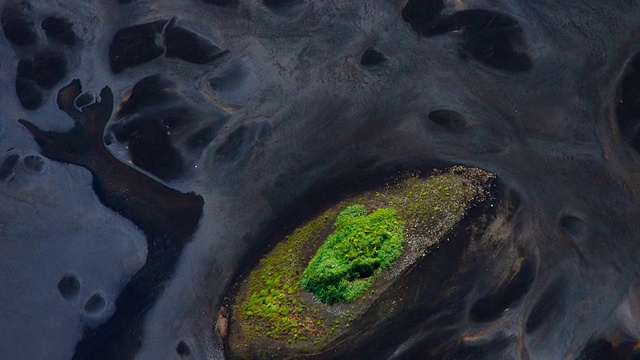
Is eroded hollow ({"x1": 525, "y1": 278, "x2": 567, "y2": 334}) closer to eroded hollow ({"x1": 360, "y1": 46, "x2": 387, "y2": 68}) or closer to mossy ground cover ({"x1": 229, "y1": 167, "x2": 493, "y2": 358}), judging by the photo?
mossy ground cover ({"x1": 229, "y1": 167, "x2": 493, "y2": 358})

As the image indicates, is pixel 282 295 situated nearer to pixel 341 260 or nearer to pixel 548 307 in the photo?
pixel 341 260

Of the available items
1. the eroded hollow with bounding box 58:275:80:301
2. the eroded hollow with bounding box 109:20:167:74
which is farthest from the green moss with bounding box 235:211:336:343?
Result: the eroded hollow with bounding box 109:20:167:74

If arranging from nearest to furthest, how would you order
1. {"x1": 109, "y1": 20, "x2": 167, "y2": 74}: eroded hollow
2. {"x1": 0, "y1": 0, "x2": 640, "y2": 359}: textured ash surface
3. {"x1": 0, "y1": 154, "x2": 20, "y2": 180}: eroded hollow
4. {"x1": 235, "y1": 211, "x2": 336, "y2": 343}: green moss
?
1. {"x1": 235, "y1": 211, "x2": 336, "y2": 343}: green moss
2. {"x1": 0, "y1": 0, "x2": 640, "y2": 359}: textured ash surface
3. {"x1": 109, "y1": 20, "x2": 167, "y2": 74}: eroded hollow
4. {"x1": 0, "y1": 154, "x2": 20, "y2": 180}: eroded hollow

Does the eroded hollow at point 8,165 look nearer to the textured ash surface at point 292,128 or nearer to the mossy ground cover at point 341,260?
the textured ash surface at point 292,128

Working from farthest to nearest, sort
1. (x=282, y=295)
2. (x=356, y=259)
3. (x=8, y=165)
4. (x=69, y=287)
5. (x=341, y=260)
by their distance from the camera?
(x=8, y=165) → (x=69, y=287) → (x=282, y=295) → (x=341, y=260) → (x=356, y=259)

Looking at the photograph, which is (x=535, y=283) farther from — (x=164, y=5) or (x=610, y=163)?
(x=164, y=5)

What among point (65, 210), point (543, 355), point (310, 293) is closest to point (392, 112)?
point (310, 293)

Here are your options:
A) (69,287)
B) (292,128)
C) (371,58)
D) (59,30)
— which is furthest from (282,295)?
(59,30)
